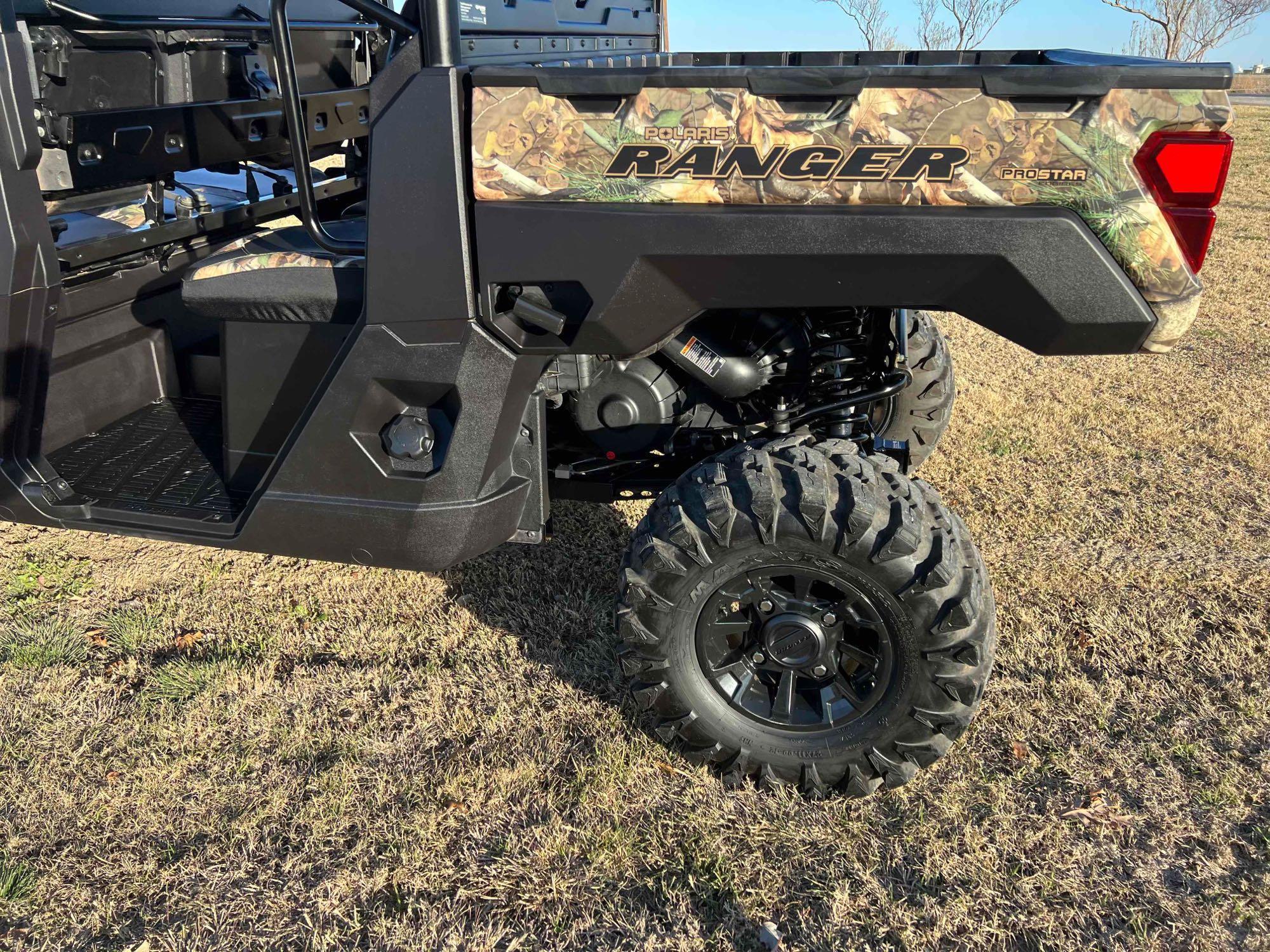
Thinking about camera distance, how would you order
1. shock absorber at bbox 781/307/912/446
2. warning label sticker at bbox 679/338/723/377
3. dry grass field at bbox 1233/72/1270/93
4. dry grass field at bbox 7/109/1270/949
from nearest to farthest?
1. dry grass field at bbox 7/109/1270/949
2. warning label sticker at bbox 679/338/723/377
3. shock absorber at bbox 781/307/912/446
4. dry grass field at bbox 1233/72/1270/93

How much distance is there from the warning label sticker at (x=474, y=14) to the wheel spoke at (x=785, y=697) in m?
1.72

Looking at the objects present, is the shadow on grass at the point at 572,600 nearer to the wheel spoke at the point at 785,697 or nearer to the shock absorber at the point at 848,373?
the wheel spoke at the point at 785,697

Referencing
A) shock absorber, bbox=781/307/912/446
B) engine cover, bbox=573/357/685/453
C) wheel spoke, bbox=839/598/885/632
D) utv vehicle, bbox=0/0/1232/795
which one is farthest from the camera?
shock absorber, bbox=781/307/912/446

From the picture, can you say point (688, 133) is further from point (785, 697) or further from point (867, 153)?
point (785, 697)

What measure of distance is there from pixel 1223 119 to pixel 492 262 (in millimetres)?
1448

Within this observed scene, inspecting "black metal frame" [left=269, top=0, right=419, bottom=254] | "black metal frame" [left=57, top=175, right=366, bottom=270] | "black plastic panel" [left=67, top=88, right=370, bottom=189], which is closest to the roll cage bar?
"black metal frame" [left=269, top=0, right=419, bottom=254]

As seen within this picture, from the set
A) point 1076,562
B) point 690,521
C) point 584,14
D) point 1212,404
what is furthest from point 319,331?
point 1212,404

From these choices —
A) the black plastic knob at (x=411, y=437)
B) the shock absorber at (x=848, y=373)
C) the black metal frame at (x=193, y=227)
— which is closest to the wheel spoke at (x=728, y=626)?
the shock absorber at (x=848, y=373)

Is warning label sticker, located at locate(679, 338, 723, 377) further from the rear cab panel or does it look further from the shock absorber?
the rear cab panel

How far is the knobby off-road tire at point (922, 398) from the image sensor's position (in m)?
3.65

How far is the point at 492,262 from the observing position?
6.86ft

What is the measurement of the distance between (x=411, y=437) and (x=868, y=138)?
1.25 metres

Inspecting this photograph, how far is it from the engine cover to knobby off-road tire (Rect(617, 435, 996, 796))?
1.23 feet

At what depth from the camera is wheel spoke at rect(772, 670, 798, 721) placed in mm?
2340
